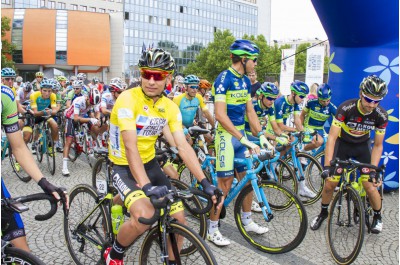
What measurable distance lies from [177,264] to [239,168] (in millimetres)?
2159

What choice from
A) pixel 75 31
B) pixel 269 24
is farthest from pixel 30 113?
pixel 269 24

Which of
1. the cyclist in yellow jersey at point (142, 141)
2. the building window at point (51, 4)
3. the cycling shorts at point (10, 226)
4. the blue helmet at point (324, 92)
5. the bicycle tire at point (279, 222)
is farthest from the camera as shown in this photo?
the building window at point (51, 4)

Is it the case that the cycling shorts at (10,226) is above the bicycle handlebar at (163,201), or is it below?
below

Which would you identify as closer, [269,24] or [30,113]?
[30,113]

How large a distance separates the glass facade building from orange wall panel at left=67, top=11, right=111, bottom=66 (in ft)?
57.1

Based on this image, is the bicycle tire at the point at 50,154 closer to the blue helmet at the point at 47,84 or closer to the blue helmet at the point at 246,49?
the blue helmet at the point at 47,84

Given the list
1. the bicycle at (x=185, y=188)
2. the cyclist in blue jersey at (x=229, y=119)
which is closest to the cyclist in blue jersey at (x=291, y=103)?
the cyclist in blue jersey at (x=229, y=119)

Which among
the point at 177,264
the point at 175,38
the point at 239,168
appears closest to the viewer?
the point at 177,264

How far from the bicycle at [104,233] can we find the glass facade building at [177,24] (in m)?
82.9

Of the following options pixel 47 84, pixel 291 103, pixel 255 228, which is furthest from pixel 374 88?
pixel 47 84

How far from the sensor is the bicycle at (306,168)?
5.88 meters

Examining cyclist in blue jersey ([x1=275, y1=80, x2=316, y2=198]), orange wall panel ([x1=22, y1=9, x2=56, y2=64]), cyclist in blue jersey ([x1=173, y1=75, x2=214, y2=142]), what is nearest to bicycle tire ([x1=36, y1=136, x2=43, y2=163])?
cyclist in blue jersey ([x1=173, y1=75, x2=214, y2=142])

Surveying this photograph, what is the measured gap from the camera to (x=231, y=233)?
4695mm

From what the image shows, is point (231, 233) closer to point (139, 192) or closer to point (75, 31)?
point (139, 192)
